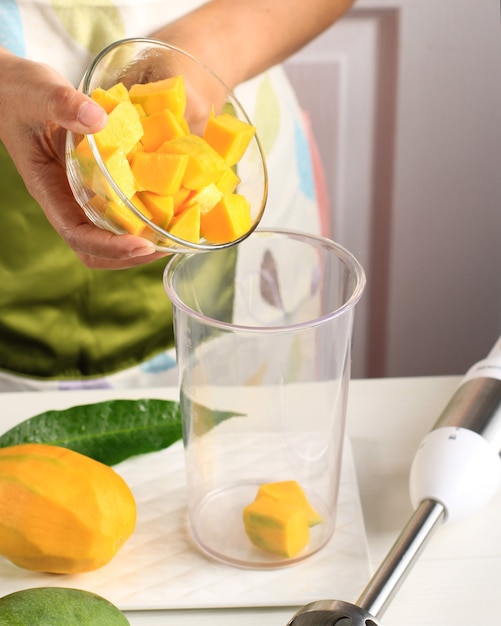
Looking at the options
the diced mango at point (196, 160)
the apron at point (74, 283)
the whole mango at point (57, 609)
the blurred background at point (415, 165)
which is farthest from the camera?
the blurred background at point (415, 165)

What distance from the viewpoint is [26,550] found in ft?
1.65

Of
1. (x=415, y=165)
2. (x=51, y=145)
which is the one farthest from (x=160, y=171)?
(x=415, y=165)

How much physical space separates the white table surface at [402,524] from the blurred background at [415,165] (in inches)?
29.4

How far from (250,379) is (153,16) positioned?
44 centimetres

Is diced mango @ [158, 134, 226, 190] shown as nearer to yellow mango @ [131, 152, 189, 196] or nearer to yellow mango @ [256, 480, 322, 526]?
yellow mango @ [131, 152, 189, 196]

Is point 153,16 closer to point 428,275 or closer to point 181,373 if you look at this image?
point 181,373

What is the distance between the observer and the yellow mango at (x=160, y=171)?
1.68 ft

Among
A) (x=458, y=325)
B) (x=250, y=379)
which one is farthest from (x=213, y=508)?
(x=458, y=325)

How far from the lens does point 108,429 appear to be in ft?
1.99

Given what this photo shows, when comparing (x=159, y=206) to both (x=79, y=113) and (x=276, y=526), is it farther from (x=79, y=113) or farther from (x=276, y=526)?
(x=276, y=526)

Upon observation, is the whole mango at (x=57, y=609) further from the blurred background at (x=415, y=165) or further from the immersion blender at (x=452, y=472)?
the blurred background at (x=415, y=165)

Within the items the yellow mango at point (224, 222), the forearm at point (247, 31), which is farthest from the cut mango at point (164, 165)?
the forearm at point (247, 31)

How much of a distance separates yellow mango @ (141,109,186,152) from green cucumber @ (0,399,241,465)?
0.17m

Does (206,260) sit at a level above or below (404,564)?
above
